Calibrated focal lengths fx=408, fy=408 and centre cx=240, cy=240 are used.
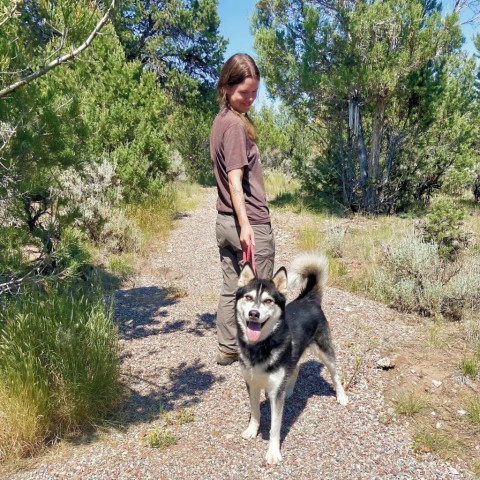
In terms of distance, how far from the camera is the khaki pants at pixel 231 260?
3.22m

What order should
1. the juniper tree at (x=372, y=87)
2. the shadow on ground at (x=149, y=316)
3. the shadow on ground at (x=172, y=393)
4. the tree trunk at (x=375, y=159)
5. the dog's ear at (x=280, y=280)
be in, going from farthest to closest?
the tree trunk at (x=375, y=159) < the juniper tree at (x=372, y=87) < the shadow on ground at (x=149, y=316) < the shadow on ground at (x=172, y=393) < the dog's ear at (x=280, y=280)

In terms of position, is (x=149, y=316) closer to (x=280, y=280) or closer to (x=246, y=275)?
(x=246, y=275)

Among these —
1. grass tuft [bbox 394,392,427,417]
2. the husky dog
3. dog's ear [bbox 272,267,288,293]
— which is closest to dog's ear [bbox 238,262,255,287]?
the husky dog

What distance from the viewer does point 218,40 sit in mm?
15328

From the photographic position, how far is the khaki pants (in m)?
3.22

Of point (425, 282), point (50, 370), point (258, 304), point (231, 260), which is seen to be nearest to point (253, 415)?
point (258, 304)

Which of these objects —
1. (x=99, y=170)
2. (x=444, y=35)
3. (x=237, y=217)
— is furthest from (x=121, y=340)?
(x=444, y=35)

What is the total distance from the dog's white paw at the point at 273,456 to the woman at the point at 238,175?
1.28 m

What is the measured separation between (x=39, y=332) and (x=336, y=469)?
2129 mm

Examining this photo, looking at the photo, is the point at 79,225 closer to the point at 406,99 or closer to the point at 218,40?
the point at 406,99

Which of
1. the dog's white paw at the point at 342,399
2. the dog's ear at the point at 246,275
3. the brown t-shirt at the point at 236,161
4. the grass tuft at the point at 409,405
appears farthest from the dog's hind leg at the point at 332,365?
the brown t-shirt at the point at 236,161

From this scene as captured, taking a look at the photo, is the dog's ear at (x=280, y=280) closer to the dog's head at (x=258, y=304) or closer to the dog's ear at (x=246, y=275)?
the dog's head at (x=258, y=304)

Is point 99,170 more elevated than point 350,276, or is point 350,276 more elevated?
point 99,170

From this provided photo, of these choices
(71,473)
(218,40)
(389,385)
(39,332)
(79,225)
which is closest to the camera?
(71,473)
